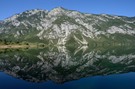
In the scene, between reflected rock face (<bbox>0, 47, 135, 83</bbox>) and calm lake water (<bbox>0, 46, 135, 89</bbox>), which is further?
reflected rock face (<bbox>0, 47, 135, 83</bbox>)

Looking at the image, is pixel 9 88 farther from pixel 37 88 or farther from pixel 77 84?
pixel 77 84

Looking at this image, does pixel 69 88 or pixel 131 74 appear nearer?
pixel 69 88

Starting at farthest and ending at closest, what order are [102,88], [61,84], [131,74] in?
[131,74] → [61,84] → [102,88]

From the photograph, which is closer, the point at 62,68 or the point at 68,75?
the point at 68,75

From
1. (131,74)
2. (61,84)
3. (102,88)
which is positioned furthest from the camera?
(131,74)

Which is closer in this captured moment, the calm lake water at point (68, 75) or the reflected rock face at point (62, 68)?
the calm lake water at point (68, 75)

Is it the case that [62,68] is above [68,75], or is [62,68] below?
above

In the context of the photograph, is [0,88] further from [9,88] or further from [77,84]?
[77,84]

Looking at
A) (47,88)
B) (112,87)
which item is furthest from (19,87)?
(112,87)

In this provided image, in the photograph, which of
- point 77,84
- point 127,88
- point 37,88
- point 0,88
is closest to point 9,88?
point 0,88
